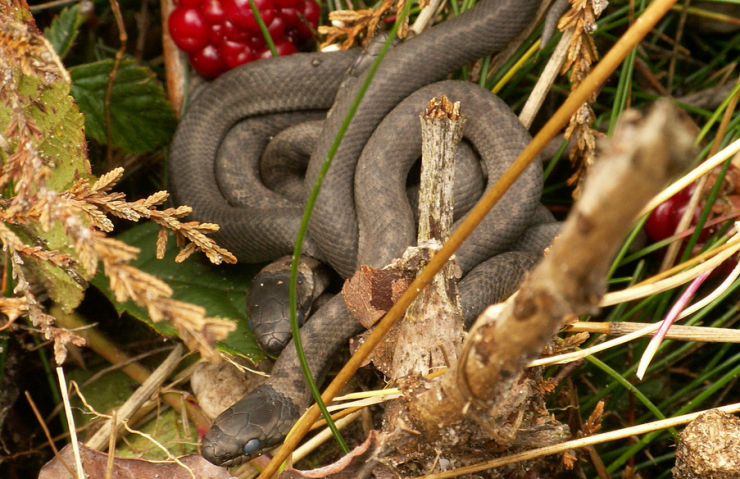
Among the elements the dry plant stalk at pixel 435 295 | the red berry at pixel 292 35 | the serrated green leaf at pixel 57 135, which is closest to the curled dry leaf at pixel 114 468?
the serrated green leaf at pixel 57 135

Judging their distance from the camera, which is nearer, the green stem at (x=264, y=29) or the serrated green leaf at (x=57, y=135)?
the serrated green leaf at (x=57, y=135)

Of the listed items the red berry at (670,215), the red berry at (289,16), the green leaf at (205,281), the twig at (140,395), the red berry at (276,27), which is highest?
the red berry at (289,16)

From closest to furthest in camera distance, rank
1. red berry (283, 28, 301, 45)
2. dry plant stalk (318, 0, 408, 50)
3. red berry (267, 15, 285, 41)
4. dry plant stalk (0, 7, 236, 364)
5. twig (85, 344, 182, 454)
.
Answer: dry plant stalk (0, 7, 236, 364) → twig (85, 344, 182, 454) → dry plant stalk (318, 0, 408, 50) → red berry (267, 15, 285, 41) → red berry (283, 28, 301, 45)

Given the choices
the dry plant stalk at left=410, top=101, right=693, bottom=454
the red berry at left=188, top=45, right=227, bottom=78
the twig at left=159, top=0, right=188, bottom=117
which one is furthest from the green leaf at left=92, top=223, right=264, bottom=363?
the dry plant stalk at left=410, top=101, right=693, bottom=454

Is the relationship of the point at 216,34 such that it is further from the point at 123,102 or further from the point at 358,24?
the point at 358,24

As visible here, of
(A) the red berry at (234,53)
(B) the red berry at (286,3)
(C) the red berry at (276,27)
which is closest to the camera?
(B) the red berry at (286,3)

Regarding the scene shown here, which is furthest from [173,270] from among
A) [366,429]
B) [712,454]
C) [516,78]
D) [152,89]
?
[712,454]

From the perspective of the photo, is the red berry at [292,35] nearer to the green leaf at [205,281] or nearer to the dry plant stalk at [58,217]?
the green leaf at [205,281]

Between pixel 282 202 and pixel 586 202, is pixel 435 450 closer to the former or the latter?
pixel 586 202

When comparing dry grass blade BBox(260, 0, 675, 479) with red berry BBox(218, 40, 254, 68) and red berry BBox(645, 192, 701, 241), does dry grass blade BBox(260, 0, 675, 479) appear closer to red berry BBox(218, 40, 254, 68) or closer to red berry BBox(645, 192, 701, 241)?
red berry BBox(645, 192, 701, 241)
